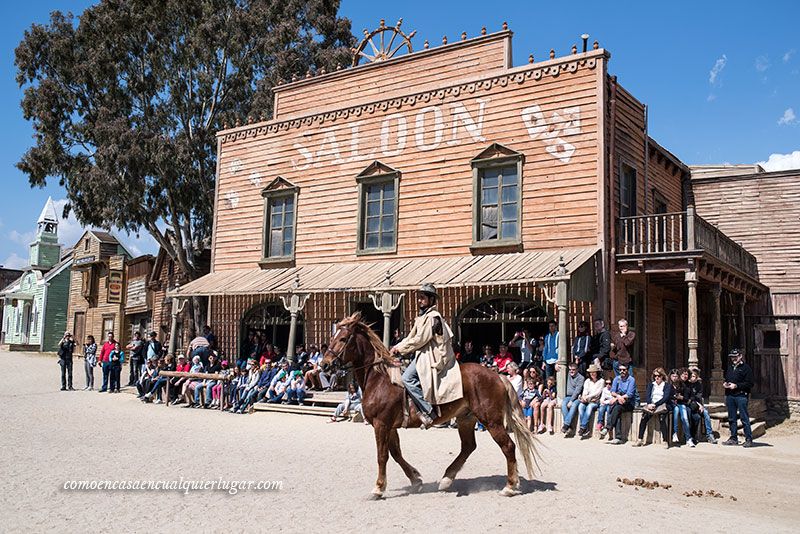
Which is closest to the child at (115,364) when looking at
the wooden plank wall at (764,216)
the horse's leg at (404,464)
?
the horse's leg at (404,464)

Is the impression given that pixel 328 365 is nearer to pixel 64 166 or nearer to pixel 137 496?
pixel 137 496

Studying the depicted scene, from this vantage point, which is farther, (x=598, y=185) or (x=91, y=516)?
(x=598, y=185)

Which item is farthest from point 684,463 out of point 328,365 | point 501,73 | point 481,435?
point 501,73

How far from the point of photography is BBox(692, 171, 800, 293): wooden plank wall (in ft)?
65.3

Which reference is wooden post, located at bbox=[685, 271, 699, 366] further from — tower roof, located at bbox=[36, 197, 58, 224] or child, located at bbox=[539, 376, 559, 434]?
tower roof, located at bbox=[36, 197, 58, 224]

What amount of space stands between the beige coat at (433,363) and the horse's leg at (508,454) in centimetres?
51

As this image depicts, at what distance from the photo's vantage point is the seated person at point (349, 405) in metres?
14.6

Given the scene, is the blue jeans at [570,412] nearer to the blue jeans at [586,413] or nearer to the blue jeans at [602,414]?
the blue jeans at [586,413]

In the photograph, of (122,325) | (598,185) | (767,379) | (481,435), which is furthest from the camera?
(122,325)

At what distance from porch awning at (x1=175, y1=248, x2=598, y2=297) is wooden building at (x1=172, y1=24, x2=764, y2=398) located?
0.06 m

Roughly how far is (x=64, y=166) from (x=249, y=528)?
26073 millimetres

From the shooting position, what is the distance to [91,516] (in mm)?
6285

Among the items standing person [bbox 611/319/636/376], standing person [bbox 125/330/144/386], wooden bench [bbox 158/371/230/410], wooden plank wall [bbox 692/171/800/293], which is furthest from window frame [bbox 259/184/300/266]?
wooden plank wall [bbox 692/171/800/293]

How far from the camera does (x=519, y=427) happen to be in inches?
302
